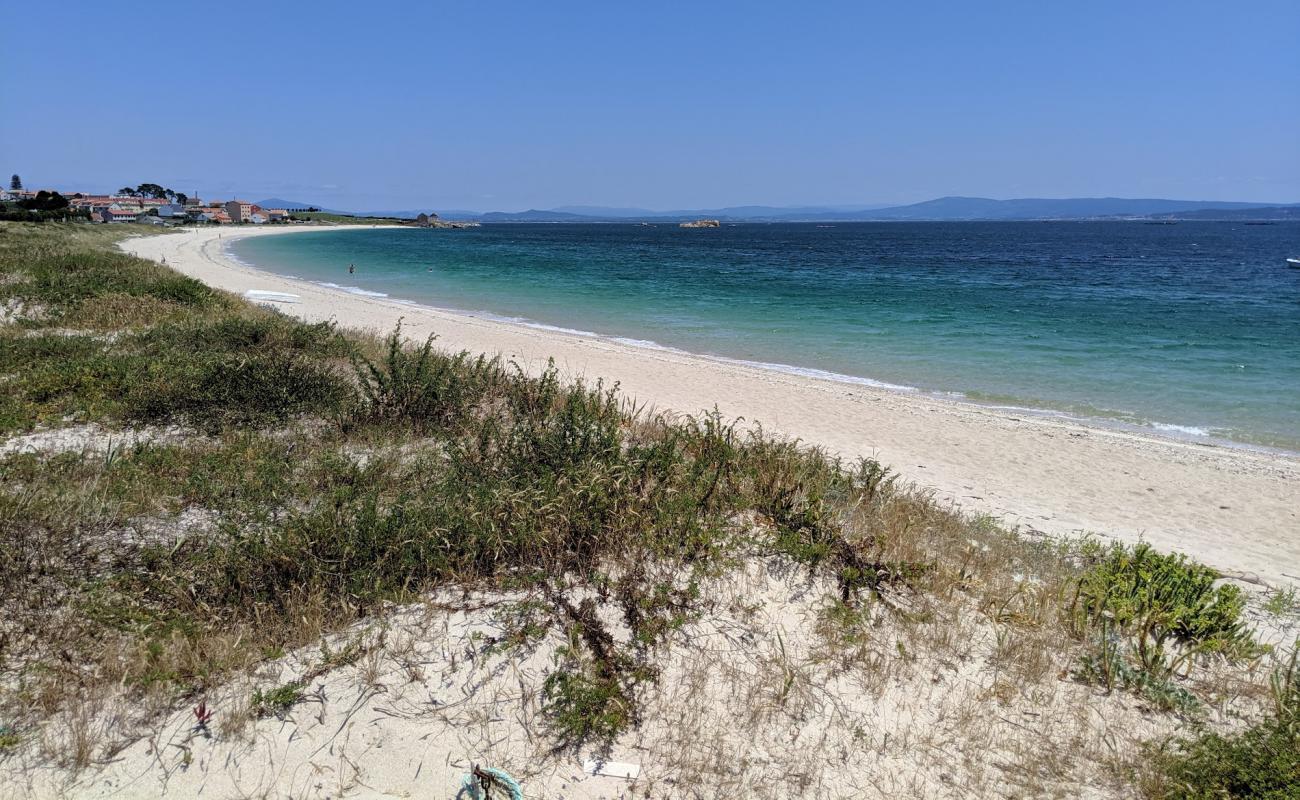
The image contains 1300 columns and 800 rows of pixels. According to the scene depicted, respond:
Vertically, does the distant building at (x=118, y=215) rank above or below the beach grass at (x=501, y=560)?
above

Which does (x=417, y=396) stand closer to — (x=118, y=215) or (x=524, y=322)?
(x=524, y=322)

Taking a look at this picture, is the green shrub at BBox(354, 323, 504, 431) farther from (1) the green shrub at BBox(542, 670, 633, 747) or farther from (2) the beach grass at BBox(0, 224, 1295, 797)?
(1) the green shrub at BBox(542, 670, 633, 747)

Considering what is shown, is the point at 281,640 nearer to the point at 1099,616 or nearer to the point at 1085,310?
the point at 1099,616

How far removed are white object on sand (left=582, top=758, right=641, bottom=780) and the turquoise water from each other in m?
12.8

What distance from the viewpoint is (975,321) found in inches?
948

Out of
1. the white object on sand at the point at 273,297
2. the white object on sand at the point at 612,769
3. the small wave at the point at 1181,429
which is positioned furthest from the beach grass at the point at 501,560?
the white object on sand at the point at 273,297

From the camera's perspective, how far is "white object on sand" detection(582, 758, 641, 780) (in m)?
3.03

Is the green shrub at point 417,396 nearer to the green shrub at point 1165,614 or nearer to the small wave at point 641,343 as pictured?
the green shrub at point 1165,614

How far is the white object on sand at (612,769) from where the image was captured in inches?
119

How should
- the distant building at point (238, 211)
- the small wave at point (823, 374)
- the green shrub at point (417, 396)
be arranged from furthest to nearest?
the distant building at point (238, 211) < the small wave at point (823, 374) < the green shrub at point (417, 396)

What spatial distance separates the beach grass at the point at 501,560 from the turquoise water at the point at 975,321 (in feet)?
32.3

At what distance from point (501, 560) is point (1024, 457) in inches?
338

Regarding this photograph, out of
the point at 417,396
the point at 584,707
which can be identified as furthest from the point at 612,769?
the point at 417,396

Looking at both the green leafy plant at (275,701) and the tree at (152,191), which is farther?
the tree at (152,191)
